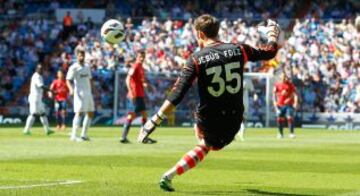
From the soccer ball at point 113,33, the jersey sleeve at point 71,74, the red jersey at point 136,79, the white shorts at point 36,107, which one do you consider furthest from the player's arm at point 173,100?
the white shorts at point 36,107

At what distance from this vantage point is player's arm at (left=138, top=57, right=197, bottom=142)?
1266 cm

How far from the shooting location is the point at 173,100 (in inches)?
504

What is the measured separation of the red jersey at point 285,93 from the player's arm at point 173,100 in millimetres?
20901

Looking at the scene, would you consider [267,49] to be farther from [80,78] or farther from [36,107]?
[36,107]

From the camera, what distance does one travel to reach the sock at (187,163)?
42.8ft

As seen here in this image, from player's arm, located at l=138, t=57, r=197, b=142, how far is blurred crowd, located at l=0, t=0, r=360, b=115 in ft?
104

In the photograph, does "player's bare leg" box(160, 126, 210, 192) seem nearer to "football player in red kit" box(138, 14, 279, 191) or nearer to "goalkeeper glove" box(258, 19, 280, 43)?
"football player in red kit" box(138, 14, 279, 191)

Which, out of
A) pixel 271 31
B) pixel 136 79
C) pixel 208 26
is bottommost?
pixel 136 79

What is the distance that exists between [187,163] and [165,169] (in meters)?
4.42

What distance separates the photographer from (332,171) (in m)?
17.5

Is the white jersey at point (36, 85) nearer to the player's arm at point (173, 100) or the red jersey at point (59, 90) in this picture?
the red jersey at point (59, 90)

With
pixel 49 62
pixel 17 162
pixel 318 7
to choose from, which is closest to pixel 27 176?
pixel 17 162


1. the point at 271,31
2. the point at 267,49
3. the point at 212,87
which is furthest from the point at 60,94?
the point at 212,87

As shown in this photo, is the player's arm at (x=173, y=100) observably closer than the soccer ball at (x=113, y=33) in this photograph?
Yes
